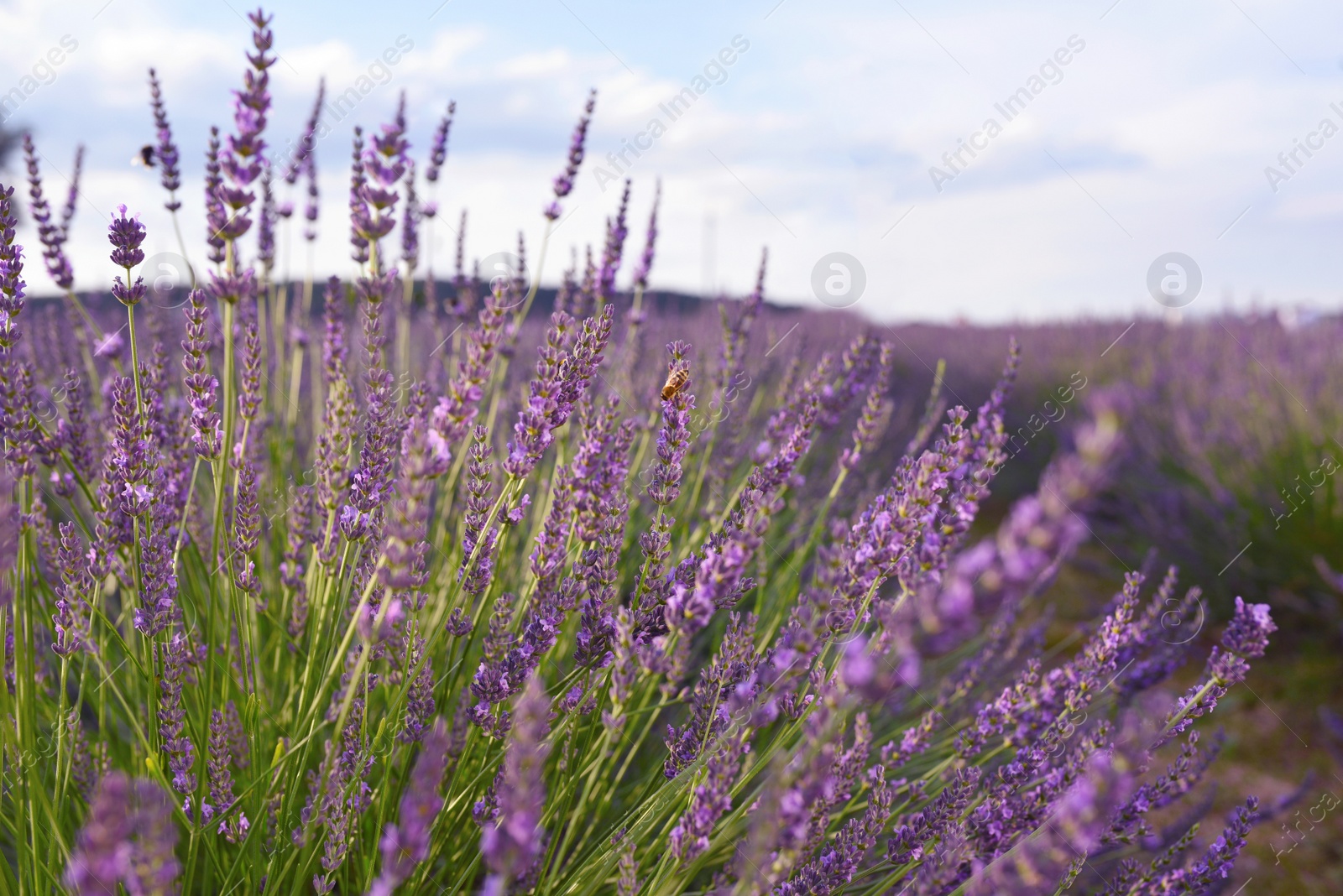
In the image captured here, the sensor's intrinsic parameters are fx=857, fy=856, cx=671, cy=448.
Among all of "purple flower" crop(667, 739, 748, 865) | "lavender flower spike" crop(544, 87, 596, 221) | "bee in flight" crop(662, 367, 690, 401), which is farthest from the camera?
"lavender flower spike" crop(544, 87, 596, 221)

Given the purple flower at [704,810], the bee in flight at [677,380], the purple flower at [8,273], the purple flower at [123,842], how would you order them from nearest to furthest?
the purple flower at [123,842] < the purple flower at [704,810] < the purple flower at [8,273] < the bee in flight at [677,380]

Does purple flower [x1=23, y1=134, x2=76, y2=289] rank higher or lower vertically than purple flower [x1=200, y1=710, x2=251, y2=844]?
higher

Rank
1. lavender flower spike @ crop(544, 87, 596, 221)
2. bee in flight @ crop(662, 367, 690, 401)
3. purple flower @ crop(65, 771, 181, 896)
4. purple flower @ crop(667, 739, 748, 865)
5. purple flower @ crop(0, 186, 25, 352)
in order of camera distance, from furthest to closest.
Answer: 1. lavender flower spike @ crop(544, 87, 596, 221)
2. bee in flight @ crop(662, 367, 690, 401)
3. purple flower @ crop(0, 186, 25, 352)
4. purple flower @ crop(667, 739, 748, 865)
5. purple flower @ crop(65, 771, 181, 896)

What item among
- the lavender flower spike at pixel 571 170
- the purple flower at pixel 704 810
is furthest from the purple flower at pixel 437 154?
the purple flower at pixel 704 810

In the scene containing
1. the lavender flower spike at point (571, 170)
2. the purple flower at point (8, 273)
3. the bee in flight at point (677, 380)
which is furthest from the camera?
the lavender flower spike at point (571, 170)

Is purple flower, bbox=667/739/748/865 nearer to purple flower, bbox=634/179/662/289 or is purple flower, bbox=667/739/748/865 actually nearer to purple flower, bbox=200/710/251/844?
purple flower, bbox=200/710/251/844

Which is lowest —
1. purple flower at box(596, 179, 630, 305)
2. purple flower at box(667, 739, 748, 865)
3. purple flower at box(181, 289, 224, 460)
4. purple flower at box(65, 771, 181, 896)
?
purple flower at box(667, 739, 748, 865)

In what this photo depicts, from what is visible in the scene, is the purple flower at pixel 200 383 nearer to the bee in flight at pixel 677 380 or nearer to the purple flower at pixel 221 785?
the purple flower at pixel 221 785

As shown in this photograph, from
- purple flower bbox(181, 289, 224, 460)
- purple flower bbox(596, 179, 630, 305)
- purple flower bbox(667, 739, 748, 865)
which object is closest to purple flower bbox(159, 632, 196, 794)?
purple flower bbox(181, 289, 224, 460)

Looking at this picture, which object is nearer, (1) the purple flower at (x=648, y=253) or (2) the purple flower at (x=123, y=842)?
(2) the purple flower at (x=123, y=842)

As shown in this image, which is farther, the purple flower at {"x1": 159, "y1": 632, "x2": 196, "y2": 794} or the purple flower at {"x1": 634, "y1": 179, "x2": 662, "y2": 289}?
the purple flower at {"x1": 634, "y1": 179, "x2": 662, "y2": 289}

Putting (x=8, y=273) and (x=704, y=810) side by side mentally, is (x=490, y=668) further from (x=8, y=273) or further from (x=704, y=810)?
(x=8, y=273)

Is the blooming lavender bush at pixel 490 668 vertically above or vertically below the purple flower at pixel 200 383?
below

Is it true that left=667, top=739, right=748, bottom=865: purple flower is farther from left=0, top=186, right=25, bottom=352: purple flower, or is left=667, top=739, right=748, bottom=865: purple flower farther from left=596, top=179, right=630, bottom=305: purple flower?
left=596, top=179, right=630, bottom=305: purple flower
